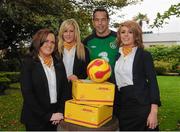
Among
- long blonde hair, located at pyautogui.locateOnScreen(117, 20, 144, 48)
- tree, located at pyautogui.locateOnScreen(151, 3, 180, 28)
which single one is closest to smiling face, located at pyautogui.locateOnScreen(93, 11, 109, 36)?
long blonde hair, located at pyautogui.locateOnScreen(117, 20, 144, 48)

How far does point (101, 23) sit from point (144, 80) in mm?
1526

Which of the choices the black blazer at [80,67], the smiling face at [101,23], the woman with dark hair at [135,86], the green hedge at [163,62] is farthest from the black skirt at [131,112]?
the green hedge at [163,62]

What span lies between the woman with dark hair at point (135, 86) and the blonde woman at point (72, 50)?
0.72 metres

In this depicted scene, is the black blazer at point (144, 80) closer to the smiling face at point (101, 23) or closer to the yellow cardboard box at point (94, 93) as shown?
the yellow cardboard box at point (94, 93)

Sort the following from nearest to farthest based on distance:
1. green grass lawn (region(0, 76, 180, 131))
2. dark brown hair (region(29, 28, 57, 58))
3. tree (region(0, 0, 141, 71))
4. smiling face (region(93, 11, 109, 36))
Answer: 1. dark brown hair (region(29, 28, 57, 58))
2. smiling face (region(93, 11, 109, 36))
3. green grass lawn (region(0, 76, 180, 131))
4. tree (region(0, 0, 141, 71))

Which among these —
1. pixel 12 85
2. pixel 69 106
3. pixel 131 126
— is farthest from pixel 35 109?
pixel 12 85

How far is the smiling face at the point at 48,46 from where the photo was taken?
15.2ft

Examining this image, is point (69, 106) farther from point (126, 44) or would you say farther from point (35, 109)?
point (126, 44)

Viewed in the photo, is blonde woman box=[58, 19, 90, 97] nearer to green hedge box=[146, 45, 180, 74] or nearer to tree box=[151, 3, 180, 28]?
tree box=[151, 3, 180, 28]

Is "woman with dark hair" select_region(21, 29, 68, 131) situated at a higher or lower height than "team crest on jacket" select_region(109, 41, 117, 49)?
lower

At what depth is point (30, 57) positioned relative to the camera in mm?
4668

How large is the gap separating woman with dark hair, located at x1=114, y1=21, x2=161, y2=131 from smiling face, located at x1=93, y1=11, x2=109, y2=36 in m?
1.13

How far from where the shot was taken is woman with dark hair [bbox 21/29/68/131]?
15.0ft

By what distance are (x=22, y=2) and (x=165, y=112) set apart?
6043mm
